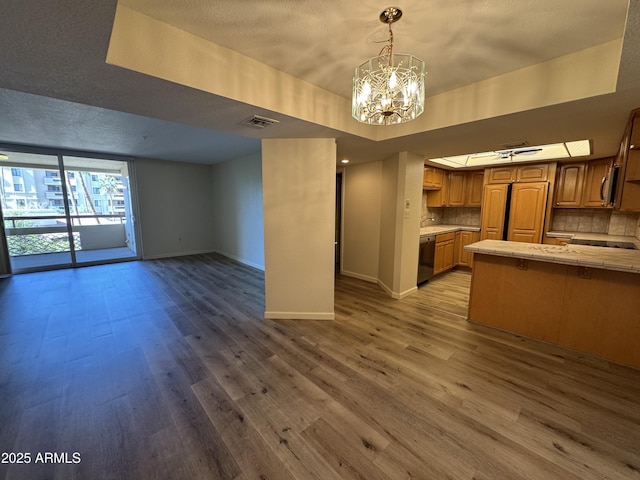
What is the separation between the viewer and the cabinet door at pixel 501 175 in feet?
15.4

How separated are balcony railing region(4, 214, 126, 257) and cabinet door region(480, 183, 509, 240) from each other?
8834 mm

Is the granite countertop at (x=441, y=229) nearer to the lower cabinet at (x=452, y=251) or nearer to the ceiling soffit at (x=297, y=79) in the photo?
the lower cabinet at (x=452, y=251)

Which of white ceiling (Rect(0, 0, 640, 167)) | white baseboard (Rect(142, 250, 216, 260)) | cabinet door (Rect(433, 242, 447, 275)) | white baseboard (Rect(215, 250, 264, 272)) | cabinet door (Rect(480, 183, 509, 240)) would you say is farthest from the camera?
white baseboard (Rect(142, 250, 216, 260))

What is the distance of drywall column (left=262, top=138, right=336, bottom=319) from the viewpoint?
2.90 m

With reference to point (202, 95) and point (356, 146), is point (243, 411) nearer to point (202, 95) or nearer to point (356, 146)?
point (202, 95)

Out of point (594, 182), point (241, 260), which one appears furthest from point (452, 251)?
point (241, 260)

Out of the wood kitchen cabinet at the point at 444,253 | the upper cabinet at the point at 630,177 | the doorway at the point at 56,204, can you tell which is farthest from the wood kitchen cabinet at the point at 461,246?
the doorway at the point at 56,204

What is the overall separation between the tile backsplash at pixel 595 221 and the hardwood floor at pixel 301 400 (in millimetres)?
3203

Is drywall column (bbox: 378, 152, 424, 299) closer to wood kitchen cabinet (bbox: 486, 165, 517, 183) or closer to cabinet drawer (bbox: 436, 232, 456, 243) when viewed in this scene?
cabinet drawer (bbox: 436, 232, 456, 243)

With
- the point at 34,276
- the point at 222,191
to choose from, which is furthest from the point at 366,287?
the point at 34,276

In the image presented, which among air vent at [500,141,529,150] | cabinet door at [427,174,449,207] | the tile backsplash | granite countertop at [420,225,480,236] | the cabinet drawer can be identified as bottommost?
the cabinet drawer

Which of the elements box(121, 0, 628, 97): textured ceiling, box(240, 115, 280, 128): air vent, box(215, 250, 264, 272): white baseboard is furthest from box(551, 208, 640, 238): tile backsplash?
box(215, 250, 264, 272): white baseboard

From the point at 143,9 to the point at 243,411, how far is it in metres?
2.63

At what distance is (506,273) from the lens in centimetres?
280
